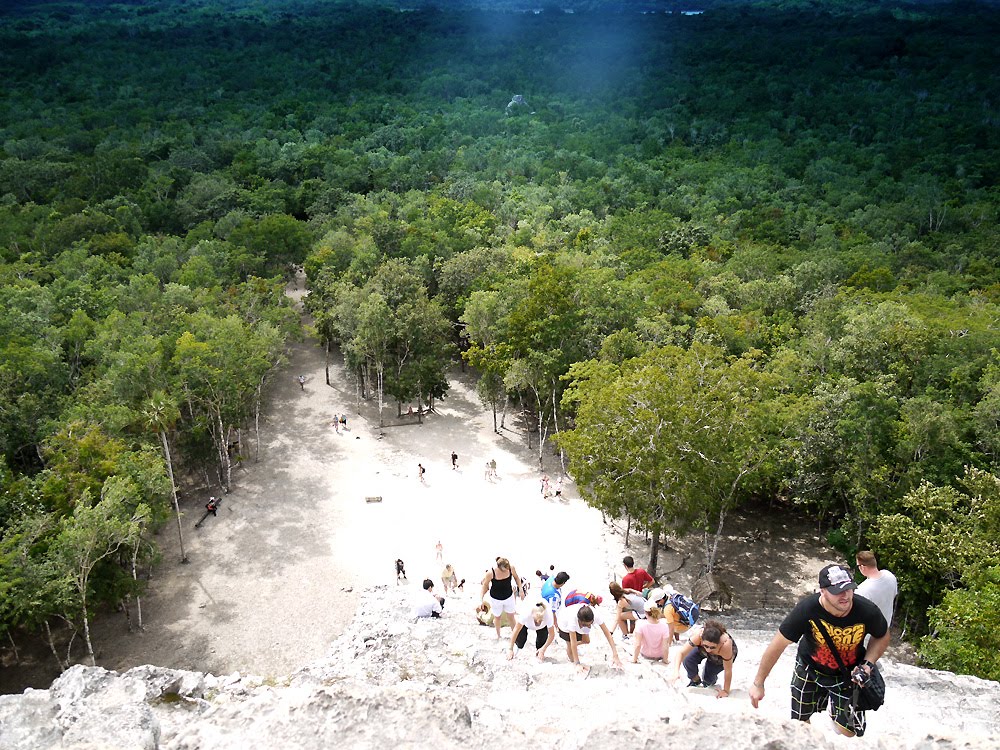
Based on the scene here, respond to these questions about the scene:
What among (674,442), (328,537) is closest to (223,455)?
(328,537)

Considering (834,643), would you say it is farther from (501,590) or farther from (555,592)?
(501,590)

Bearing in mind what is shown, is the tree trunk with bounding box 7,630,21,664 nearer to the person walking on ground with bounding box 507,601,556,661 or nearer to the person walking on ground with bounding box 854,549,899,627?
the person walking on ground with bounding box 507,601,556,661

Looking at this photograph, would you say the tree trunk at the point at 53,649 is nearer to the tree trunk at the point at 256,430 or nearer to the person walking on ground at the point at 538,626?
the tree trunk at the point at 256,430

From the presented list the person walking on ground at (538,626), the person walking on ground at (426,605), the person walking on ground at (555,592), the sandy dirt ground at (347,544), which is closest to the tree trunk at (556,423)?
the sandy dirt ground at (347,544)

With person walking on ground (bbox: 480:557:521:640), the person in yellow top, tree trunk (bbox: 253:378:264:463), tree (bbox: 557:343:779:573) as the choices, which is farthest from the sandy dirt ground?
the person in yellow top

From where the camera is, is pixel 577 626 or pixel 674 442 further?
pixel 674 442

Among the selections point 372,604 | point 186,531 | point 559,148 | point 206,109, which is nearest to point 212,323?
point 186,531
